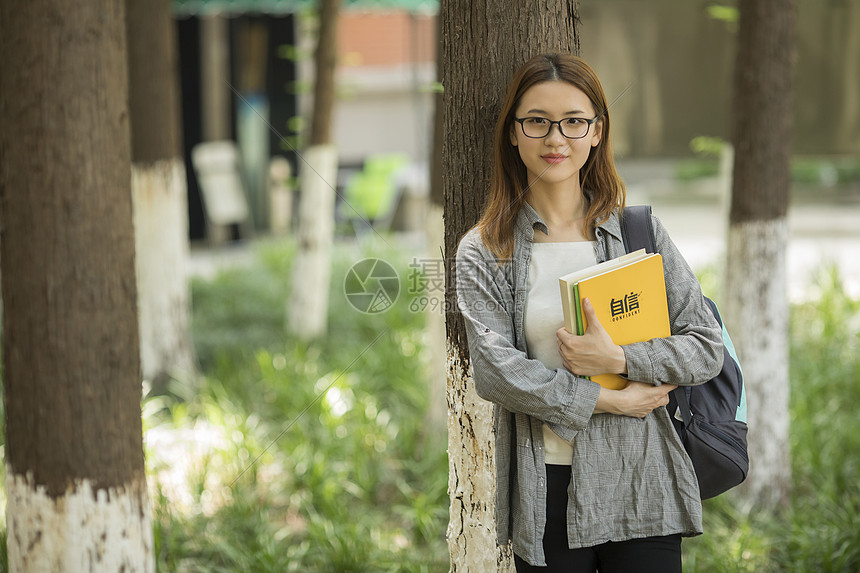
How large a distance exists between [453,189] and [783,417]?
264cm

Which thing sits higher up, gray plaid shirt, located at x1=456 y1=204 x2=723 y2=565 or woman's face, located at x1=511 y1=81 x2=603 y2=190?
woman's face, located at x1=511 y1=81 x2=603 y2=190

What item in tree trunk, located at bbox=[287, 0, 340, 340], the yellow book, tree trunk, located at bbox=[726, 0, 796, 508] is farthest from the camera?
tree trunk, located at bbox=[287, 0, 340, 340]

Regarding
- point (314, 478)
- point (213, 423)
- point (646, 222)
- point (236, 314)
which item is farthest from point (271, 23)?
point (646, 222)

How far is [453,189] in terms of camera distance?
225cm

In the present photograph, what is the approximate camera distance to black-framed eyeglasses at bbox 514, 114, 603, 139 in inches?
72.7

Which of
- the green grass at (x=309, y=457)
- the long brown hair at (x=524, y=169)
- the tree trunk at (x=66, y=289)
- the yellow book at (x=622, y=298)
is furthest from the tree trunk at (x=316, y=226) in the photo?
the yellow book at (x=622, y=298)

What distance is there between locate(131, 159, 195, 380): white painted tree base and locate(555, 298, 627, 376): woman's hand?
427 cm

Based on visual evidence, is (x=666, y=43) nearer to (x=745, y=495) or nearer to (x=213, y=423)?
(x=745, y=495)

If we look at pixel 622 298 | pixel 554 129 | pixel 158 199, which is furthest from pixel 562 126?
pixel 158 199

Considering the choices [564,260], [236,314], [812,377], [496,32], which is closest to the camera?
[564,260]

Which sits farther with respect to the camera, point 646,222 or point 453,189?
point 453,189

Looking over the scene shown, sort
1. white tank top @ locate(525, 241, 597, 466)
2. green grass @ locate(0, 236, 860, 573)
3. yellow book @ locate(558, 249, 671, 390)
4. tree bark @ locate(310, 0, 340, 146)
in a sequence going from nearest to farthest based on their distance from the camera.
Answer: yellow book @ locate(558, 249, 671, 390)
white tank top @ locate(525, 241, 597, 466)
green grass @ locate(0, 236, 860, 573)
tree bark @ locate(310, 0, 340, 146)

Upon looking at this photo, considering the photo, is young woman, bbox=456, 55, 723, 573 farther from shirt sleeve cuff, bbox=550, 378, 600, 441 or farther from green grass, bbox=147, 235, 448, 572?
green grass, bbox=147, 235, 448, 572

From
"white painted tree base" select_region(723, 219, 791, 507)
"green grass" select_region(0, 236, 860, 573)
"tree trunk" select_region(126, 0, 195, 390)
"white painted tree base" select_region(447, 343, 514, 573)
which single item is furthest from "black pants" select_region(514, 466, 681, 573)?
"tree trunk" select_region(126, 0, 195, 390)
